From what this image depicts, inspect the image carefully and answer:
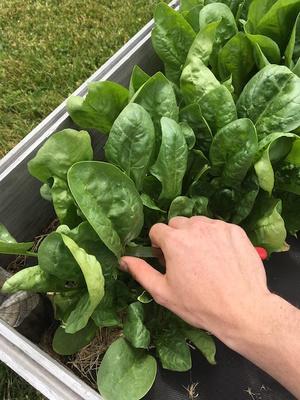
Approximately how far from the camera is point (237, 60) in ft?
3.59

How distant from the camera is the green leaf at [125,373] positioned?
887 mm

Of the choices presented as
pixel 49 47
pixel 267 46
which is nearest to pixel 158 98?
pixel 267 46

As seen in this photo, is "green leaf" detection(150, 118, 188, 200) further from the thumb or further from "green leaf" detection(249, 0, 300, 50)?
"green leaf" detection(249, 0, 300, 50)

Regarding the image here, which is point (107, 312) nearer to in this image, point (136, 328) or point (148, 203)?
point (136, 328)

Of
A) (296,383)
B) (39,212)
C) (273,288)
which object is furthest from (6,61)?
(296,383)

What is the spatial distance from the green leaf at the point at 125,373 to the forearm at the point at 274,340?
0.83 ft

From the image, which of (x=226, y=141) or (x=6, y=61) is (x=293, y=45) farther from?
(x=6, y=61)

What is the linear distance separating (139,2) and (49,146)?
52.0 inches

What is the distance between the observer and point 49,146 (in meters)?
0.86

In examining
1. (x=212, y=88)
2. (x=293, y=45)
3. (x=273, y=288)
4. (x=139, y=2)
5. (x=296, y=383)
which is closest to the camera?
(x=296, y=383)

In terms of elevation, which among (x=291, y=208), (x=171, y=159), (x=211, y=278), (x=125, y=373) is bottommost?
(x=291, y=208)

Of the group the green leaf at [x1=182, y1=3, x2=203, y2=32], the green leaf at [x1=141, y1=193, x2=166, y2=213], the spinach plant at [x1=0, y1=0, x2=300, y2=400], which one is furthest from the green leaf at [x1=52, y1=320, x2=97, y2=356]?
the green leaf at [x1=182, y1=3, x2=203, y2=32]

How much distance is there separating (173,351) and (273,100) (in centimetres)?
51

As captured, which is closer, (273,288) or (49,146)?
(49,146)
